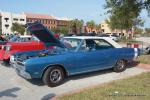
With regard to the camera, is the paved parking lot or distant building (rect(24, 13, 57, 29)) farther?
distant building (rect(24, 13, 57, 29))

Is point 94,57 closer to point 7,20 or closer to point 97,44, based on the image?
point 97,44

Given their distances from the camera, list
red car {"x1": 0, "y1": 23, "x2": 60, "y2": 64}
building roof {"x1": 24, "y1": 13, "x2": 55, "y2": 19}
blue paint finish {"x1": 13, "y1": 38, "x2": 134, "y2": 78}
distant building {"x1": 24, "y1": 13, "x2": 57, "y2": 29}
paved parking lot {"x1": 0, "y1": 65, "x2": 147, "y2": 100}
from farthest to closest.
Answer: building roof {"x1": 24, "y1": 13, "x2": 55, "y2": 19} < distant building {"x1": 24, "y1": 13, "x2": 57, "y2": 29} < red car {"x1": 0, "y1": 23, "x2": 60, "y2": 64} < blue paint finish {"x1": 13, "y1": 38, "x2": 134, "y2": 78} < paved parking lot {"x1": 0, "y1": 65, "x2": 147, "y2": 100}

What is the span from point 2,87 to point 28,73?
1.16 m

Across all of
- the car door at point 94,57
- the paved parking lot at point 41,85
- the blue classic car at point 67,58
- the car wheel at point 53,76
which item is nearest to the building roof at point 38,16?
the paved parking lot at point 41,85

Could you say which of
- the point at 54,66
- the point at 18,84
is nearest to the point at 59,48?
the point at 54,66

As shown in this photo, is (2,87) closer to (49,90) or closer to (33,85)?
(33,85)

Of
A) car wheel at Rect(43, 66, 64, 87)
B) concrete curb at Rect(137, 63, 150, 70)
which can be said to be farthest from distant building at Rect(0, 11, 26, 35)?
car wheel at Rect(43, 66, 64, 87)

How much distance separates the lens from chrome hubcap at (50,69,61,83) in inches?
311

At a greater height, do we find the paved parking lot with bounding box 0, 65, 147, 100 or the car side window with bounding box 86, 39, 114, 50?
the car side window with bounding box 86, 39, 114, 50

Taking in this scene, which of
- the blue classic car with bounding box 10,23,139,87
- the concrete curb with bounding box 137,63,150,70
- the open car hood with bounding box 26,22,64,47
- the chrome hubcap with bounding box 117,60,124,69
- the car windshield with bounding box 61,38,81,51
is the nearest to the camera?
the blue classic car with bounding box 10,23,139,87

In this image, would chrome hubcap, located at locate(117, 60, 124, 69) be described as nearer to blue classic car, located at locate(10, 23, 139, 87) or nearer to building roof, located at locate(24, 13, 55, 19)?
blue classic car, located at locate(10, 23, 139, 87)

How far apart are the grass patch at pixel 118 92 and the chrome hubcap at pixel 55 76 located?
4.26 ft

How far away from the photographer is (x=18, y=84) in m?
8.41

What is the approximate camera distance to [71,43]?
909cm
